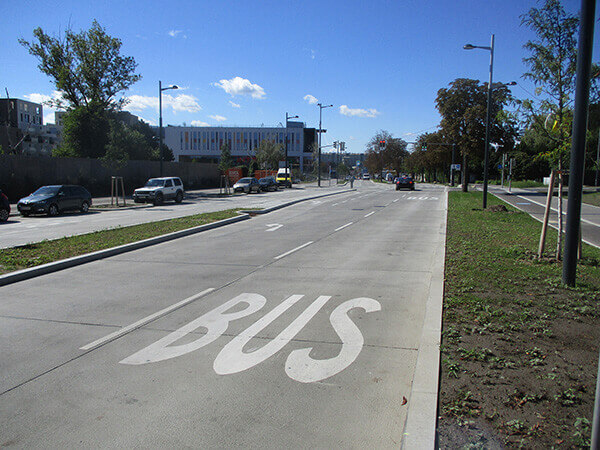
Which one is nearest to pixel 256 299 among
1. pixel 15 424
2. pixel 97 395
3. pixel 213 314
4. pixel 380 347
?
pixel 213 314

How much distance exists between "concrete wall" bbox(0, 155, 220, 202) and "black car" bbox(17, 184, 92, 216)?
31.1 feet

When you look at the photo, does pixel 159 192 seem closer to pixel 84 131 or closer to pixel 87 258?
pixel 87 258

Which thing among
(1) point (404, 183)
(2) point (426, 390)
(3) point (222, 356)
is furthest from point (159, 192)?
(1) point (404, 183)

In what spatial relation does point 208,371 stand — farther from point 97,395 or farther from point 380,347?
point 380,347

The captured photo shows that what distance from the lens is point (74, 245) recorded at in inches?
457

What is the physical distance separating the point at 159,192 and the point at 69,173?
36.3 feet

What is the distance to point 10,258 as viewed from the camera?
9.66m

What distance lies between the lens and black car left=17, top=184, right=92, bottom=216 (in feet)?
71.1

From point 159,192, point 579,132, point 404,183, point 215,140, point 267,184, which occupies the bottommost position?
point 159,192

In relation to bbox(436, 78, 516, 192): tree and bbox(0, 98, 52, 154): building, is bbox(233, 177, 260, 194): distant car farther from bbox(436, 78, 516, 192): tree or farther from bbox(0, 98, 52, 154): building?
bbox(0, 98, 52, 154): building

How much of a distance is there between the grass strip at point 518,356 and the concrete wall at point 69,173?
104 feet

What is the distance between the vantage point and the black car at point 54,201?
2167cm

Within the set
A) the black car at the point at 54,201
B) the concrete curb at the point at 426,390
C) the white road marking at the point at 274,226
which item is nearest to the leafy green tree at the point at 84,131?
the black car at the point at 54,201

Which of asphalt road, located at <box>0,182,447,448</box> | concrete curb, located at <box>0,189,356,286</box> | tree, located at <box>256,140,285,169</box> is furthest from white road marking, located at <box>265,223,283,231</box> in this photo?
tree, located at <box>256,140,285,169</box>
